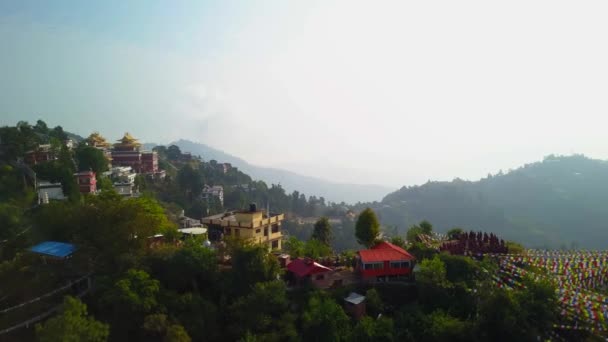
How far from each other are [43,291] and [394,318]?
18.3 meters

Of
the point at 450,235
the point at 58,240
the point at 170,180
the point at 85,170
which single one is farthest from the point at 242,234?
the point at 170,180

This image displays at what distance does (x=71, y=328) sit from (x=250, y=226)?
15.0 meters

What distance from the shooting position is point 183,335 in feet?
58.5

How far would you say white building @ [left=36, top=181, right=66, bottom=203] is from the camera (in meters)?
36.9

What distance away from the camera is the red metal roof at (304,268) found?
23844mm

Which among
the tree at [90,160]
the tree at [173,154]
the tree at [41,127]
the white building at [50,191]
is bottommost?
the white building at [50,191]

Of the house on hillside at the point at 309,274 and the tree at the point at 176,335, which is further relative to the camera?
the house on hillside at the point at 309,274

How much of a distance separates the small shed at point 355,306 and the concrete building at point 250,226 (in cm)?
889

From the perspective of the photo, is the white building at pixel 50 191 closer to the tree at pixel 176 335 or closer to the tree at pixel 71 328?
the tree at pixel 71 328

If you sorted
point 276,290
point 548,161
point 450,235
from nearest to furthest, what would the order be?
point 276,290 < point 450,235 < point 548,161

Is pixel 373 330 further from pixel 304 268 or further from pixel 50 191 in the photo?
pixel 50 191

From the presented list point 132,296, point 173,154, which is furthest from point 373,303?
point 173,154

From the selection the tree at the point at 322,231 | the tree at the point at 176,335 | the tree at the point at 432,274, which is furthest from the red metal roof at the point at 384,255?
the tree at the point at 176,335

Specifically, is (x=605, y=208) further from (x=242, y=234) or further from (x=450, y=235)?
(x=242, y=234)
